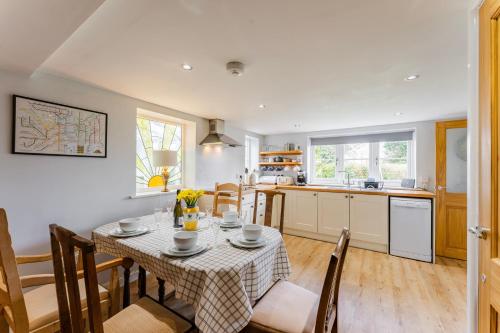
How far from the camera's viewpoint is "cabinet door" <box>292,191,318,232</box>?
384 cm

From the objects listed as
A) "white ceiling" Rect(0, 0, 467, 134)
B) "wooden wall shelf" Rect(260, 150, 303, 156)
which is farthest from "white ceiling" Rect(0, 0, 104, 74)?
"wooden wall shelf" Rect(260, 150, 303, 156)

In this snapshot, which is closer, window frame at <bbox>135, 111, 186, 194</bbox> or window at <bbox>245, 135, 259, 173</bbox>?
window frame at <bbox>135, 111, 186, 194</bbox>

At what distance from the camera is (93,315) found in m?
0.84

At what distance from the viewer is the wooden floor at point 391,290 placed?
1.78m

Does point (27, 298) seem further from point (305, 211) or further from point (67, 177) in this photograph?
point (305, 211)

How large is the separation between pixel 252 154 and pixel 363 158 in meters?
2.37

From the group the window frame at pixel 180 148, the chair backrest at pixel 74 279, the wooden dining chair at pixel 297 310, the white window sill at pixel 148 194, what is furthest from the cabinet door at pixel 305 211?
the chair backrest at pixel 74 279

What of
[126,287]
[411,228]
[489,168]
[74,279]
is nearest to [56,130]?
[126,287]

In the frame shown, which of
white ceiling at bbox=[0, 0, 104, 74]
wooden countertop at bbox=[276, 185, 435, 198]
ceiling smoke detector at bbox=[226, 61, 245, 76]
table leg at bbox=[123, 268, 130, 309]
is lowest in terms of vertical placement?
table leg at bbox=[123, 268, 130, 309]

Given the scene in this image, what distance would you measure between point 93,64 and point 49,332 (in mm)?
1803

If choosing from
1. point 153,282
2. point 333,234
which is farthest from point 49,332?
point 333,234

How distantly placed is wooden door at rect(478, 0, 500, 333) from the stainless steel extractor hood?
9.34 ft

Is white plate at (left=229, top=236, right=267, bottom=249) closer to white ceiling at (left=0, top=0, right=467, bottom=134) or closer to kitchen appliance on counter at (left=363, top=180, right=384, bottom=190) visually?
white ceiling at (left=0, top=0, right=467, bottom=134)

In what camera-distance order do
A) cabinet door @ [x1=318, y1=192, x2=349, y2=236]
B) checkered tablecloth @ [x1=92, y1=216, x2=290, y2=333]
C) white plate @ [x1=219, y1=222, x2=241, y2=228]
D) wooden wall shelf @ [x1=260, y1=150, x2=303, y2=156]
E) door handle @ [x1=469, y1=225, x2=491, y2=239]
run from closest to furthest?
door handle @ [x1=469, y1=225, x2=491, y2=239]
checkered tablecloth @ [x1=92, y1=216, x2=290, y2=333]
white plate @ [x1=219, y1=222, x2=241, y2=228]
cabinet door @ [x1=318, y1=192, x2=349, y2=236]
wooden wall shelf @ [x1=260, y1=150, x2=303, y2=156]
